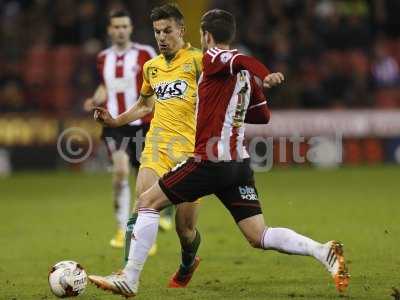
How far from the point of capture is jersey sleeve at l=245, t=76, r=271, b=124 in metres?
6.97

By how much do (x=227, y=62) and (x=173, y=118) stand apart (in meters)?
1.35

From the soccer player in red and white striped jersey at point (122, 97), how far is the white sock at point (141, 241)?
350 centimetres

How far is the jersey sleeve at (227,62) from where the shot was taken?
638cm

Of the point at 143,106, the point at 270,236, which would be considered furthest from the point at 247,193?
the point at 143,106

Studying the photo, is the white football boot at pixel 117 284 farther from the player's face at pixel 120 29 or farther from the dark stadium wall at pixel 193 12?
the dark stadium wall at pixel 193 12

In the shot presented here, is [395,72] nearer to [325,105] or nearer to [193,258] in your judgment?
[325,105]

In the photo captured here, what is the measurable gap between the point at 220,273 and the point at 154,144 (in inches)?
55.6

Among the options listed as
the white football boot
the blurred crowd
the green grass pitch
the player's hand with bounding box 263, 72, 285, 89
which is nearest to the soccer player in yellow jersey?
the green grass pitch

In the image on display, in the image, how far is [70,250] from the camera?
10031mm

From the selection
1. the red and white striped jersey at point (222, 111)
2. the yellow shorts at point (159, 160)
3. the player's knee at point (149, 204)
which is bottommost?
the player's knee at point (149, 204)

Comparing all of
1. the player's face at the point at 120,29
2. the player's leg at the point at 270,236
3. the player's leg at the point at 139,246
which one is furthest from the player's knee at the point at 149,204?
the player's face at the point at 120,29

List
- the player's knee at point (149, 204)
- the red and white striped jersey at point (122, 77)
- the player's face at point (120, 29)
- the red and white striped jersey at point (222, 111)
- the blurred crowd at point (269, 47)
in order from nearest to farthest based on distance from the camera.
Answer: the red and white striped jersey at point (222, 111) → the player's knee at point (149, 204) → the player's face at point (120, 29) → the red and white striped jersey at point (122, 77) → the blurred crowd at point (269, 47)

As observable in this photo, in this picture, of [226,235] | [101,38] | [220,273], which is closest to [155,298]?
[220,273]

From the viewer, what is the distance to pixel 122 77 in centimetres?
1087
